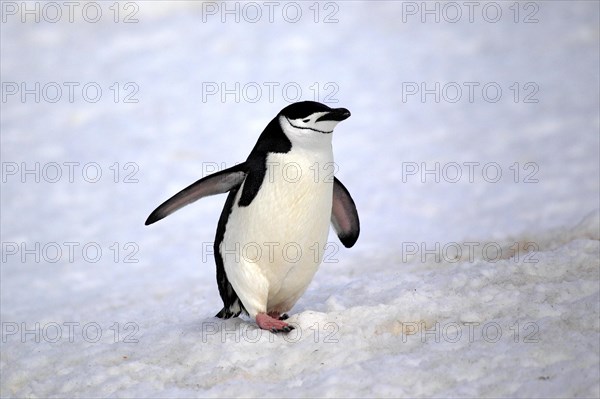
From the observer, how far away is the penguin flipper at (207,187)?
371cm

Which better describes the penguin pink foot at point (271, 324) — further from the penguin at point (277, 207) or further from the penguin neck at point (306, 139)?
the penguin neck at point (306, 139)

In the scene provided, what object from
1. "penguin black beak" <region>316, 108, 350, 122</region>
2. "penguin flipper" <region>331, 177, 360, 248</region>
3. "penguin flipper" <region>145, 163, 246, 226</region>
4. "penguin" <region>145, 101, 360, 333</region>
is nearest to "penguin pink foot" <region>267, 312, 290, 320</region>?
"penguin" <region>145, 101, 360, 333</region>

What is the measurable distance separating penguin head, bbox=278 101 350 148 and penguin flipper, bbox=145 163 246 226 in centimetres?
27

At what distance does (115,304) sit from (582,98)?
17.1ft

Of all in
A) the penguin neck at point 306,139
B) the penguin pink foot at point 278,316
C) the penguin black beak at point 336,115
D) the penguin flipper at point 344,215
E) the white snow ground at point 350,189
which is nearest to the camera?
the white snow ground at point 350,189


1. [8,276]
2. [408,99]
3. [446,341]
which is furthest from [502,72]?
[446,341]

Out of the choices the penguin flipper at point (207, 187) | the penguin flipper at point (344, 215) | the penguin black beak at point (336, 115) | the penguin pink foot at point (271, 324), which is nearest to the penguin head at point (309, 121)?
the penguin black beak at point (336, 115)

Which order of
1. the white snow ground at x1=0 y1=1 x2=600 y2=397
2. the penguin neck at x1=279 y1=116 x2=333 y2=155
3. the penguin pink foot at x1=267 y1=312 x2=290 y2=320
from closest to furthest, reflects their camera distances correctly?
1. the white snow ground at x1=0 y1=1 x2=600 y2=397
2. the penguin neck at x1=279 y1=116 x2=333 y2=155
3. the penguin pink foot at x1=267 y1=312 x2=290 y2=320

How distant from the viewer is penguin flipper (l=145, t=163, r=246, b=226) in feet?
12.2

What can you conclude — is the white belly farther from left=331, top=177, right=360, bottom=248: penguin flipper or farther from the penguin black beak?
left=331, top=177, right=360, bottom=248: penguin flipper

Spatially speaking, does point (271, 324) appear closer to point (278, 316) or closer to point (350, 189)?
point (278, 316)

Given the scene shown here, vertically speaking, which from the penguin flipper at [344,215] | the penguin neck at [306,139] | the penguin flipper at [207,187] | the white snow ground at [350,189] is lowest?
the white snow ground at [350,189]

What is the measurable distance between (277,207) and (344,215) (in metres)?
0.55

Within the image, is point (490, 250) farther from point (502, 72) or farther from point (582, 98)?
point (502, 72)
